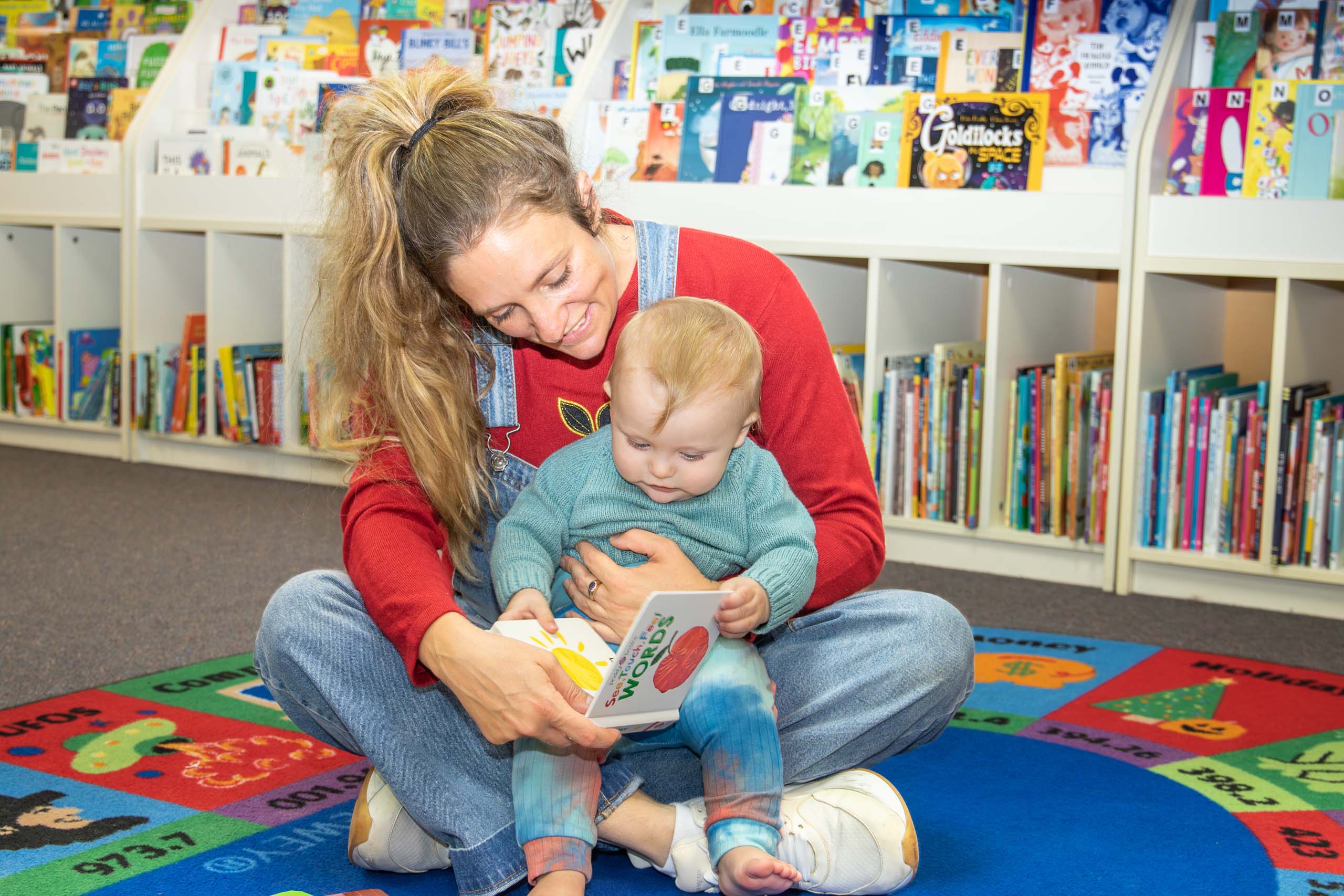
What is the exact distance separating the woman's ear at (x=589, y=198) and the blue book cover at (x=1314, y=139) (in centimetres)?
134

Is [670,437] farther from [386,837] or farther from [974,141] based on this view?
[974,141]

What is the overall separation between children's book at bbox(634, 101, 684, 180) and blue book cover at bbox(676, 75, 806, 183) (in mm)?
22

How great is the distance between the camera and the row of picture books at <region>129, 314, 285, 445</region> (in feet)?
10.3

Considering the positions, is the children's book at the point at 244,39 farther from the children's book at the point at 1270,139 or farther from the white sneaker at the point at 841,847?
the white sneaker at the point at 841,847

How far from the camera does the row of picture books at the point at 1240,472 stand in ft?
6.74

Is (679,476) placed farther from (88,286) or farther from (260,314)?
(88,286)

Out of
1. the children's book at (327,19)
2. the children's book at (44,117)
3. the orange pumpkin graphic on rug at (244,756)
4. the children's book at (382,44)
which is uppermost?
the children's book at (327,19)

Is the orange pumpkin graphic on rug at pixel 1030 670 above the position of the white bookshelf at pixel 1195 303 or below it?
below

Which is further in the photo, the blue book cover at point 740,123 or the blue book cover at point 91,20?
the blue book cover at point 91,20

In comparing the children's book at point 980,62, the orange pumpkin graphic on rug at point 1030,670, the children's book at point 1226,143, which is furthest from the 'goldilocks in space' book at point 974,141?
the orange pumpkin graphic on rug at point 1030,670

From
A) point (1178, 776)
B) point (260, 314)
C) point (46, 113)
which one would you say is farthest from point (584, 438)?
point (46, 113)

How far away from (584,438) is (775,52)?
5.51ft

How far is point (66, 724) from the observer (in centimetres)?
151

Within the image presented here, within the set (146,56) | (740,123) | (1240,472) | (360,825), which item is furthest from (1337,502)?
(146,56)
